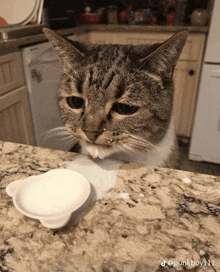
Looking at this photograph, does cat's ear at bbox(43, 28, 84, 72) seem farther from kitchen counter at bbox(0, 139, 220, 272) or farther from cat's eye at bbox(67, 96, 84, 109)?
kitchen counter at bbox(0, 139, 220, 272)

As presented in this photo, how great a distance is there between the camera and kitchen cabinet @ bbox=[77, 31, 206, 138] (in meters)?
2.30

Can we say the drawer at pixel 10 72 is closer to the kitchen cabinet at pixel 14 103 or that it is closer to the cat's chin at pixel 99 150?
the kitchen cabinet at pixel 14 103

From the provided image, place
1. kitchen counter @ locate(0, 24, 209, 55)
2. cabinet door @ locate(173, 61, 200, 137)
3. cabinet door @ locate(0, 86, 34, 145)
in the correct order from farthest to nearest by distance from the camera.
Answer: cabinet door @ locate(173, 61, 200, 137)
cabinet door @ locate(0, 86, 34, 145)
kitchen counter @ locate(0, 24, 209, 55)

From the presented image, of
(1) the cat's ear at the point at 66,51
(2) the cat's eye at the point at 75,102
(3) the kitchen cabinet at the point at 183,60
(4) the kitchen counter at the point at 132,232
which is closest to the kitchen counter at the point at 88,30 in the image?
(3) the kitchen cabinet at the point at 183,60

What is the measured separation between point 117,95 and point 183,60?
179cm

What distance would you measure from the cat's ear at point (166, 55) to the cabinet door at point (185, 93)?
5.33 ft

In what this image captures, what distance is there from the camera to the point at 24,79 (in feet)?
5.89

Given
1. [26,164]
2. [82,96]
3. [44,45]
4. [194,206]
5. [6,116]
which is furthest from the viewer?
[44,45]

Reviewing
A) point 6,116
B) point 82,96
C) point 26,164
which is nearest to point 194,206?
point 26,164

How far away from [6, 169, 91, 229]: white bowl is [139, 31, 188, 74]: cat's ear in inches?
20.6

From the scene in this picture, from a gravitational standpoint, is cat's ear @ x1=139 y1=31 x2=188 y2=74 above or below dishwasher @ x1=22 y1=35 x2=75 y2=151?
above

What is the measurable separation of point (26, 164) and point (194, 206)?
43 centimetres

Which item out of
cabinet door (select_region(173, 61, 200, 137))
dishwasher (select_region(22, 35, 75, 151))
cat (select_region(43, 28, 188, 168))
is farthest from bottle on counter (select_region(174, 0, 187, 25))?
cat (select_region(43, 28, 188, 168))

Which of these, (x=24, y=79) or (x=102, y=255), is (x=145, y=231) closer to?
(x=102, y=255)
